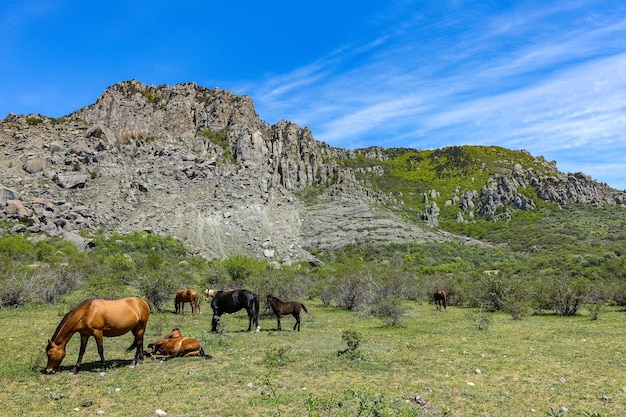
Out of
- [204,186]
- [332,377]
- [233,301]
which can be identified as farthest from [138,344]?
[204,186]

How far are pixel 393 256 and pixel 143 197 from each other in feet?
185

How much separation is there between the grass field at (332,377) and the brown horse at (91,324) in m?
0.54

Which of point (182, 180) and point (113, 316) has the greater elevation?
point (182, 180)

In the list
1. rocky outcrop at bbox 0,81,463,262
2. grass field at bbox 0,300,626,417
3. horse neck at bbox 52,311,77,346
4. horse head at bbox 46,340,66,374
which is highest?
rocky outcrop at bbox 0,81,463,262

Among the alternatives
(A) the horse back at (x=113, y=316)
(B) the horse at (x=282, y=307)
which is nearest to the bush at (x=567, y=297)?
(B) the horse at (x=282, y=307)

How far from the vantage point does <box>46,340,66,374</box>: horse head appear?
1012 cm

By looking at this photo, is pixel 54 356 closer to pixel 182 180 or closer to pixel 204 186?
pixel 204 186

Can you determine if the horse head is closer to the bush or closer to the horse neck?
the horse neck

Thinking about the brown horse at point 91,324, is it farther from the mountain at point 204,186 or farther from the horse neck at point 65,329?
the mountain at point 204,186

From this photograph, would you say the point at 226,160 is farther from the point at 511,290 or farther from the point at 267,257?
the point at 511,290

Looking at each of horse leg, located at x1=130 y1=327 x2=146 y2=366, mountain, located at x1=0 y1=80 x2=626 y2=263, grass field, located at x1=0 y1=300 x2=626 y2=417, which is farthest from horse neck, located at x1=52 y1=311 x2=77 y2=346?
mountain, located at x1=0 y1=80 x2=626 y2=263

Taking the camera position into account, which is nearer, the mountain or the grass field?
the grass field

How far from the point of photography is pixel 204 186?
3696 inches

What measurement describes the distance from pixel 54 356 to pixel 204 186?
86.5 meters
